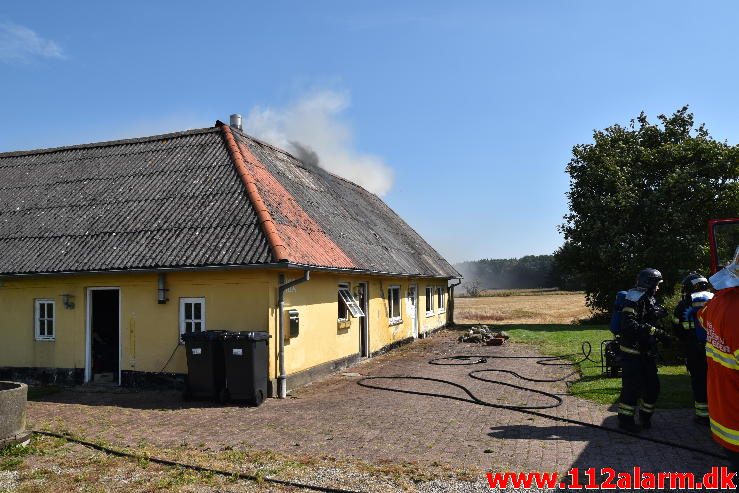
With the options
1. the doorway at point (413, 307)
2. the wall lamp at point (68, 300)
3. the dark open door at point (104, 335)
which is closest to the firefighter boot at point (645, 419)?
the dark open door at point (104, 335)

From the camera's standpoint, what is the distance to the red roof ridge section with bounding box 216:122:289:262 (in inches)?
432

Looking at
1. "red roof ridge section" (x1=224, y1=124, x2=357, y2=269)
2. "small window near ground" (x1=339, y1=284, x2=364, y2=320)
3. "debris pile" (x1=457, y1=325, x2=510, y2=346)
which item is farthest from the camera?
"debris pile" (x1=457, y1=325, x2=510, y2=346)

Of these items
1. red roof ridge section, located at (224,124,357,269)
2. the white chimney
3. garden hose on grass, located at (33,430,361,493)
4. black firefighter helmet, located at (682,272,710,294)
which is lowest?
garden hose on grass, located at (33,430,361,493)

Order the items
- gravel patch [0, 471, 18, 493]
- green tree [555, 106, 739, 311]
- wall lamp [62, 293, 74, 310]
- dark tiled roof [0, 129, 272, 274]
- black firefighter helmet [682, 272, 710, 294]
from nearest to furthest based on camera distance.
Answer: gravel patch [0, 471, 18, 493]
black firefighter helmet [682, 272, 710, 294]
dark tiled roof [0, 129, 272, 274]
wall lamp [62, 293, 74, 310]
green tree [555, 106, 739, 311]

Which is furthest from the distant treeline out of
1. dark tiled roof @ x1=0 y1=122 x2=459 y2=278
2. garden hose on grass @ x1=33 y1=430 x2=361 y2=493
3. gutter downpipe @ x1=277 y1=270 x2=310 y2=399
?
garden hose on grass @ x1=33 y1=430 x2=361 y2=493

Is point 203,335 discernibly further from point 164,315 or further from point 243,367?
point 164,315

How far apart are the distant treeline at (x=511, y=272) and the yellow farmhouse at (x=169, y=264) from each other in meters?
71.1

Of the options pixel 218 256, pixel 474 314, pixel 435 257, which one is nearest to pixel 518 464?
pixel 218 256

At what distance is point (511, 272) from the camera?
326 ft

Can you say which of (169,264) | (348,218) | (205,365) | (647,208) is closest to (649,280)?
(205,365)

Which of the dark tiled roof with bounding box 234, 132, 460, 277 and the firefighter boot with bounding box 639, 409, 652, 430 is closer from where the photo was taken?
the firefighter boot with bounding box 639, 409, 652, 430

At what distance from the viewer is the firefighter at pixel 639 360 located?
7.72m

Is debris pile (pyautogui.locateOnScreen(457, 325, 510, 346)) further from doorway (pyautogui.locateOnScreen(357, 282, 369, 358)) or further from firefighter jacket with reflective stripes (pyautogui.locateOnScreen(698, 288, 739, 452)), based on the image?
firefighter jacket with reflective stripes (pyautogui.locateOnScreen(698, 288, 739, 452))

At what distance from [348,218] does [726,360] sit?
49.5 feet
